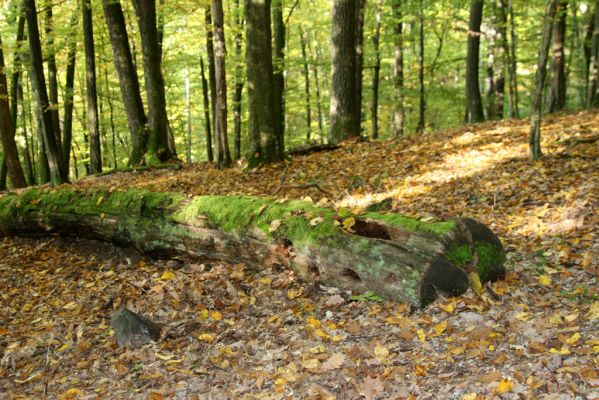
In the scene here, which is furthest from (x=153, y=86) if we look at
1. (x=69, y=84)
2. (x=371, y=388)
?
(x=371, y=388)

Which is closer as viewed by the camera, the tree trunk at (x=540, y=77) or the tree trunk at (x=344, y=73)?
the tree trunk at (x=540, y=77)

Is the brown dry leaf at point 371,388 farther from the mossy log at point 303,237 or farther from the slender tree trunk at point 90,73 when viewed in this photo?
the slender tree trunk at point 90,73

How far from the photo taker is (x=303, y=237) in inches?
200

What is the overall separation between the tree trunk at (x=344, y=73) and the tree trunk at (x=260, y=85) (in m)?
2.13

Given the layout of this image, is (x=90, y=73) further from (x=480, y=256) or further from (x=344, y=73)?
(x=480, y=256)

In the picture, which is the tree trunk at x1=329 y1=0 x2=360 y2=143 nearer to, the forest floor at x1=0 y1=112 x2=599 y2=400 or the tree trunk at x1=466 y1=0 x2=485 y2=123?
the forest floor at x1=0 y1=112 x2=599 y2=400

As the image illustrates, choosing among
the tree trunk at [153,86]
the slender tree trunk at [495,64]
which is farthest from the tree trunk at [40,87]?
the slender tree trunk at [495,64]

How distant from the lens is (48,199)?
8047mm

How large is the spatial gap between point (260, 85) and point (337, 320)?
6.97m

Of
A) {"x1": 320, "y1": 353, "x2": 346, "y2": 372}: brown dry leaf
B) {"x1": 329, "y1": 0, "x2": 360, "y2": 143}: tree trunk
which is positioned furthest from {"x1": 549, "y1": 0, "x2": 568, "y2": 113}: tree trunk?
{"x1": 320, "y1": 353, "x2": 346, "y2": 372}: brown dry leaf

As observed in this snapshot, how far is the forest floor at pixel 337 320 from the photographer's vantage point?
11.5 feet

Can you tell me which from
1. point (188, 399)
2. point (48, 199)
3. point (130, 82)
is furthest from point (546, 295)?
point (130, 82)

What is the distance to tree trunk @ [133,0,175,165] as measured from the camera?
13586 mm

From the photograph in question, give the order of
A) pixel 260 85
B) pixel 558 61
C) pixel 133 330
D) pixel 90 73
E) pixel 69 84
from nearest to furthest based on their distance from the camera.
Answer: pixel 133 330
pixel 260 85
pixel 558 61
pixel 90 73
pixel 69 84
